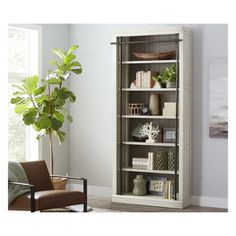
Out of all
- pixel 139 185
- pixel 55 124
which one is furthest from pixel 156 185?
pixel 55 124

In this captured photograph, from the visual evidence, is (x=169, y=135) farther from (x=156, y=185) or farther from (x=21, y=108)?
(x=21, y=108)

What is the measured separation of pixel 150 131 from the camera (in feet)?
19.9

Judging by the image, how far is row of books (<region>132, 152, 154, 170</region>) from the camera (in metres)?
6.01

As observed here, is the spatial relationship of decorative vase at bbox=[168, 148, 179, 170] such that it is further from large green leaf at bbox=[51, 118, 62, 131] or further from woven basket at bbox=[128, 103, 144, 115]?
large green leaf at bbox=[51, 118, 62, 131]

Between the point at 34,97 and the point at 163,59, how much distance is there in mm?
1698

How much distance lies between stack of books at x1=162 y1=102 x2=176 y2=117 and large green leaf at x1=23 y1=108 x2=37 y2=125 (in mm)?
1588

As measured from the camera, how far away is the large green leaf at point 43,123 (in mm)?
5672

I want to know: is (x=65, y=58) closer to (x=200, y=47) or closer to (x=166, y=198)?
(x=200, y=47)

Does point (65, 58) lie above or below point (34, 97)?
above

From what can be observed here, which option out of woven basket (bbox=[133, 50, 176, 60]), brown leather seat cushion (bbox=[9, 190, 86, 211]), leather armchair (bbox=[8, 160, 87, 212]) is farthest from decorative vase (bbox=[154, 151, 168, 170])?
brown leather seat cushion (bbox=[9, 190, 86, 211])

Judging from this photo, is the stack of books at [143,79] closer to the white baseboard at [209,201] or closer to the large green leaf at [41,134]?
the large green leaf at [41,134]
